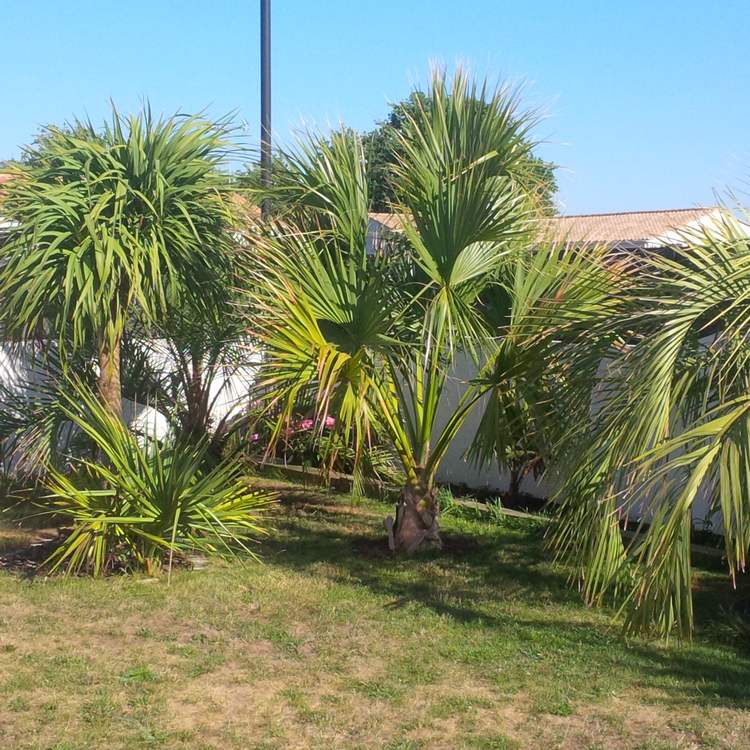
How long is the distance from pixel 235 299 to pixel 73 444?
176cm

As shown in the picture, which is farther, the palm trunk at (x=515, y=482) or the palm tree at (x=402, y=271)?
the palm trunk at (x=515, y=482)

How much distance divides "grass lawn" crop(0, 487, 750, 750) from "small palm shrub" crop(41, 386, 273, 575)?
0.79 ft

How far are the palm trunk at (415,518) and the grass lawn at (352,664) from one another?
222mm

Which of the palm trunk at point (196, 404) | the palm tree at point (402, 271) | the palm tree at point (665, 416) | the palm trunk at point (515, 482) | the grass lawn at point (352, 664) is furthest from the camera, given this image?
the palm trunk at point (515, 482)

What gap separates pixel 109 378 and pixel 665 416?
4.73 metres

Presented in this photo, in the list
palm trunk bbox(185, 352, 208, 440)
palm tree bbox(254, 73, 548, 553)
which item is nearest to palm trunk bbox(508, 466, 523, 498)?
palm tree bbox(254, 73, 548, 553)

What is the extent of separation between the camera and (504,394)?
7.72 meters

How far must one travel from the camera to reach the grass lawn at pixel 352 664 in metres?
4.92

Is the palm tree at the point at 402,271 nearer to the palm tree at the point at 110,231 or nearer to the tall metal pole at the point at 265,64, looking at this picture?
the palm tree at the point at 110,231

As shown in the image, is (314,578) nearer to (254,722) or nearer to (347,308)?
(347,308)

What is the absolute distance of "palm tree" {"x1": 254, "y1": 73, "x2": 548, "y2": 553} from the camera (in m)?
7.10

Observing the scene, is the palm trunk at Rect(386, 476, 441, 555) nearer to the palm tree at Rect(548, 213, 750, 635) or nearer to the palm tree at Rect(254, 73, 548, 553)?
the palm tree at Rect(254, 73, 548, 553)

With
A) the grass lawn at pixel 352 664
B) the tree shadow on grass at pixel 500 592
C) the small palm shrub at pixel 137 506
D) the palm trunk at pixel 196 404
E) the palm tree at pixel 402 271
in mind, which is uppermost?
the palm tree at pixel 402 271

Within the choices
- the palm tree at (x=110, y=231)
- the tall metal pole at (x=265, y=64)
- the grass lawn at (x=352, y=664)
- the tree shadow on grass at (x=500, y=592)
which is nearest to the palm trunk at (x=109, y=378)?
the palm tree at (x=110, y=231)
